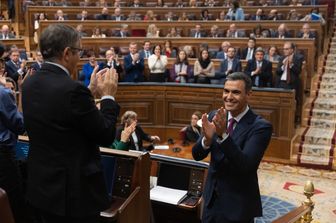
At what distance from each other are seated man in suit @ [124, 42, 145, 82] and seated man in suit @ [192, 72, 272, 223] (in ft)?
15.0

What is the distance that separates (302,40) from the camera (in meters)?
6.75

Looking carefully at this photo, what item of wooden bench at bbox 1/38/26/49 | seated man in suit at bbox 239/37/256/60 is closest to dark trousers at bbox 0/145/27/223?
seated man in suit at bbox 239/37/256/60

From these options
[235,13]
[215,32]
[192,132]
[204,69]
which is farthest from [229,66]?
[235,13]

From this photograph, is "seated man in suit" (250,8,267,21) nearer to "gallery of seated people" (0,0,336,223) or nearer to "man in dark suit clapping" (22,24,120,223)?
"gallery of seated people" (0,0,336,223)

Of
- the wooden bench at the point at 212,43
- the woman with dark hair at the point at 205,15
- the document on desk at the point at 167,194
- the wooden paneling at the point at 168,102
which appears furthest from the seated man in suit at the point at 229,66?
the document on desk at the point at 167,194

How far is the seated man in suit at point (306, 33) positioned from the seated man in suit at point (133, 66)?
2779 millimetres

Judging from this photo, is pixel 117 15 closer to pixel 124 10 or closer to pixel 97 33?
pixel 124 10

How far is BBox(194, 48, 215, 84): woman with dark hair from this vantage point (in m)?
6.21

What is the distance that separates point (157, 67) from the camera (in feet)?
21.1

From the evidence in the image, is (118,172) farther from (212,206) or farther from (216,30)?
(216,30)

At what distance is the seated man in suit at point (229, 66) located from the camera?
20.2ft

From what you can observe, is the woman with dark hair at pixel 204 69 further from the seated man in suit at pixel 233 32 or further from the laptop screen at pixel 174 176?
the laptop screen at pixel 174 176

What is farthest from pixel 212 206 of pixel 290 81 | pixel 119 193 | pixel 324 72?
pixel 324 72

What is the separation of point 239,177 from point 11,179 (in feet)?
3.61
